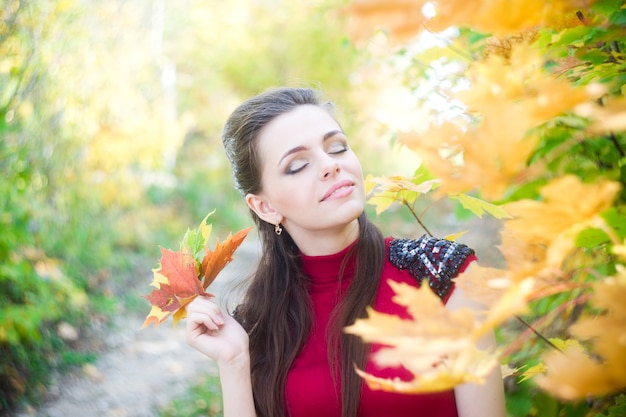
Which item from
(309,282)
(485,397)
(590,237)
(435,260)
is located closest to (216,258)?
(309,282)

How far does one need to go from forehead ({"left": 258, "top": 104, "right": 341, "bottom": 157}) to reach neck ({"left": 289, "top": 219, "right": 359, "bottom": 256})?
30cm

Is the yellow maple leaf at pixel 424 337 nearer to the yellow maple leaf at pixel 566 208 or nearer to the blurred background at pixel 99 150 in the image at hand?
the yellow maple leaf at pixel 566 208

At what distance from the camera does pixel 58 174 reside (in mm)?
5379

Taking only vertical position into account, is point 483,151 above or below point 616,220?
above

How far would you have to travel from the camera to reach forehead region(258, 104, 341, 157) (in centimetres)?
164

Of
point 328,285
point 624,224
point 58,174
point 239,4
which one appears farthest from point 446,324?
point 239,4

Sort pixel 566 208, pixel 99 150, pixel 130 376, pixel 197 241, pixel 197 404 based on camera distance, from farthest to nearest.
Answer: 1. pixel 99 150
2. pixel 130 376
3. pixel 197 404
4. pixel 197 241
5. pixel 566 208

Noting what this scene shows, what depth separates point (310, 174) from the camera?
1.57m

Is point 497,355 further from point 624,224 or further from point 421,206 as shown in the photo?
point 421,206

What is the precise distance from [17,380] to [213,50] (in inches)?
406

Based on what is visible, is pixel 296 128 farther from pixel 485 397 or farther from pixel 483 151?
pixel 483 151

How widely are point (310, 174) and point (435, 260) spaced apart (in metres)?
0.42

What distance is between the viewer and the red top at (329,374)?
4.90 feet

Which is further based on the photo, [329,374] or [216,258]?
[329,374]
